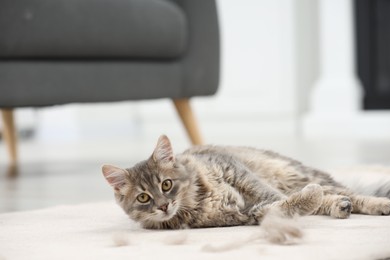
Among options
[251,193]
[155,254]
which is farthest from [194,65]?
[155,254]

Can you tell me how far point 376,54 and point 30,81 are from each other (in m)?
Answer: 2.90

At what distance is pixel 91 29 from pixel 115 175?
119 centimetres

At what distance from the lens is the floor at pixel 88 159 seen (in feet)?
7.55

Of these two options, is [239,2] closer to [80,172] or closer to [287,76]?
[287,76]

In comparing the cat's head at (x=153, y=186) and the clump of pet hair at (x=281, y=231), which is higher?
the cat's head at (x=153, y=186)

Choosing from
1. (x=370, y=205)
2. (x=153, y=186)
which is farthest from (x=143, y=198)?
(x=370, y=205)

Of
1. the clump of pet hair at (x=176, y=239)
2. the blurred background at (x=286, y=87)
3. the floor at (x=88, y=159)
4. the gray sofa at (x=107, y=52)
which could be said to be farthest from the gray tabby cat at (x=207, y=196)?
the blurred background at (x=286, y=87)

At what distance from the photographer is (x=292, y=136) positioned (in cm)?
485

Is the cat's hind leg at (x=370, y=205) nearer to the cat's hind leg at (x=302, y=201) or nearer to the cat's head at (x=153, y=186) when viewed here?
the cat's hind leg at (x=302, y=201)

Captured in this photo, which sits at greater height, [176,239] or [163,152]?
[163,152]

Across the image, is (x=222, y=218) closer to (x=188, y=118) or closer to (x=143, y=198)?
(x=143, y=198)

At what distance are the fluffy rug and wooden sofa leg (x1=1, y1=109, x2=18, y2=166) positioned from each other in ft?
5.99

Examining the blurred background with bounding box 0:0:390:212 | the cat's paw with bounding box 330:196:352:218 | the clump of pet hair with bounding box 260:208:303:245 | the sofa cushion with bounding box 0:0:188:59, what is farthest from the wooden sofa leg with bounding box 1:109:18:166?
the clump of pet hair with bounding box 260:208:303:245

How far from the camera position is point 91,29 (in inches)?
101
